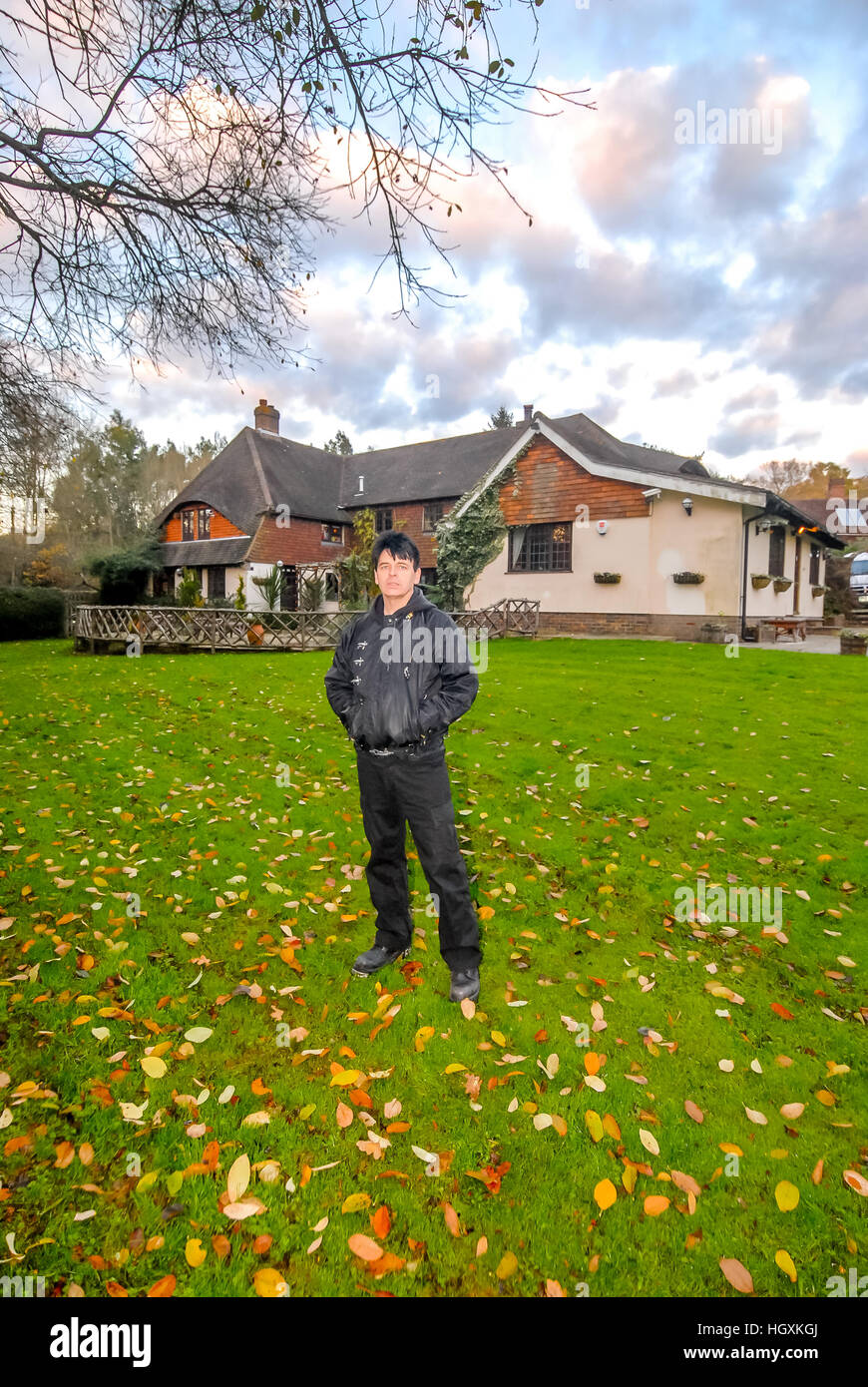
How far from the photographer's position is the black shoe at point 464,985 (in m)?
3.86

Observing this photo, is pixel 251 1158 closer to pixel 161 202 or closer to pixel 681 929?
pixel 681 929

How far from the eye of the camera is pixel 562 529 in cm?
2494

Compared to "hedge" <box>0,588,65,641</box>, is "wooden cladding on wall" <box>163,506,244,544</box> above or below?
above

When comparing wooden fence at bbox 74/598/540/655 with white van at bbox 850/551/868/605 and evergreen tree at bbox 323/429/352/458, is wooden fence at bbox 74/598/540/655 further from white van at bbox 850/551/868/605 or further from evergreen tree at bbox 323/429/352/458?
evergreen tree at bbox 323/429/352/458

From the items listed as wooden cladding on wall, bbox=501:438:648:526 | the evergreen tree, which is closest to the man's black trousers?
wooden cladding on wall, bbox=501:438:648:526

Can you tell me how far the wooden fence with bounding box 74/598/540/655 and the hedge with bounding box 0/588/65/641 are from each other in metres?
8.65

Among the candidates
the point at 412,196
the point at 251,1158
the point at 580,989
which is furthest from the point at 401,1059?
the point at 412,196

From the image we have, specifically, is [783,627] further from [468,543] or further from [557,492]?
[468,543]

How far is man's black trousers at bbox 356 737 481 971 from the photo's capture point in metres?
3.67

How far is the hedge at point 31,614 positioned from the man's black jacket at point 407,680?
29610 millimetres

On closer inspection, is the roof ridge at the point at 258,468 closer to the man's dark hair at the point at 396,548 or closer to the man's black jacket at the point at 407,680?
the man's dark hair at the point at 396,548

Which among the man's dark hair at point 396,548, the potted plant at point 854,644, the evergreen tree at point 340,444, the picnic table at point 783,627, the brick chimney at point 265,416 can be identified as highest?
the evergreen tree at point 340,444

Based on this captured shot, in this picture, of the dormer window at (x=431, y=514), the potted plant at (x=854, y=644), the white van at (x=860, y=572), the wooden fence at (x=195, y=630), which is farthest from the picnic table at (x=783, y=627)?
the white van at (x=860, y=572)
